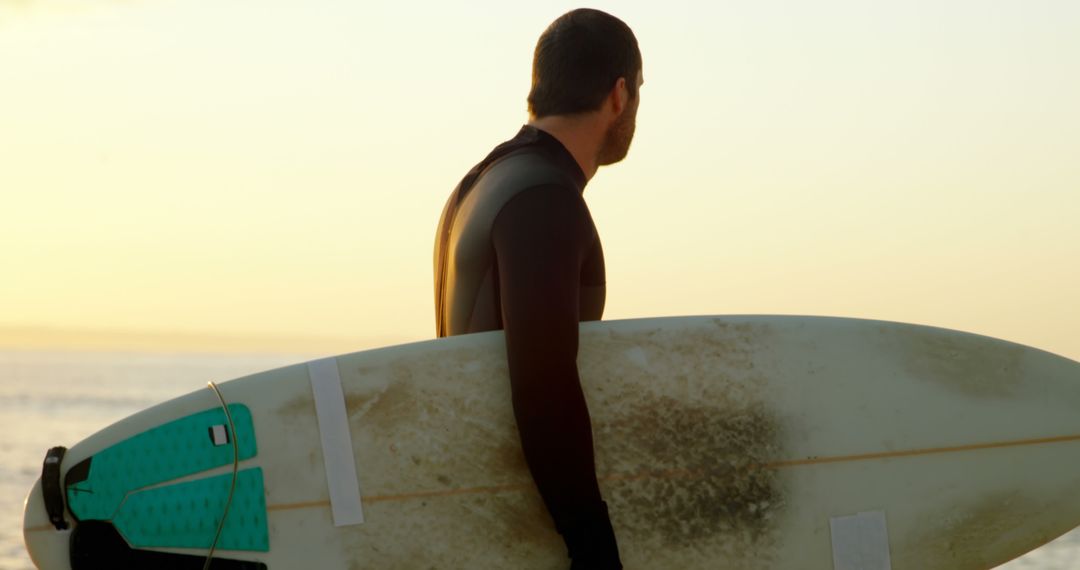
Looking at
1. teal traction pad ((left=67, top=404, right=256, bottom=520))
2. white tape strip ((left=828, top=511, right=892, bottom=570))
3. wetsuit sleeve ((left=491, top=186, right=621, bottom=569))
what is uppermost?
wetsuit sleeve ((left=491, top=186, right=621, bottom=569))

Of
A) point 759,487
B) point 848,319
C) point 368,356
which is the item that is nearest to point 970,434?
point 848,319

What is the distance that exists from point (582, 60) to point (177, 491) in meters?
1.39

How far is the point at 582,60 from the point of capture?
2.83 meters

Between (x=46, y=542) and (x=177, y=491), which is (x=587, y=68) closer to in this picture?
(x=177, y=491)

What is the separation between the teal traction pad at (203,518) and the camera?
3014 mm

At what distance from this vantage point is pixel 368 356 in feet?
10.4

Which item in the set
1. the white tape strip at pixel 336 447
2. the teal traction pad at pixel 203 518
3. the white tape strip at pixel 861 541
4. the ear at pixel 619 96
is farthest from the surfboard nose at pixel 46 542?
the white tape strip at pixel 861 541

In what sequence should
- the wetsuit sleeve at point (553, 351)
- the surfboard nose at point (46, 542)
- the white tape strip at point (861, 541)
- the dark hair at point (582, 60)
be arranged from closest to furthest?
the wetsuit sleeve at point (553, 351), the dark hair at point (582, 60), the surfboard nose at point (46, 542), the white tape strip at point (861, 541)

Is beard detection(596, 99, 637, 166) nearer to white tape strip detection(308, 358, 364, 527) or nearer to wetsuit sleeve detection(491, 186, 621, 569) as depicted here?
wetsuit sleeve detection(491, 186, 621, 569)

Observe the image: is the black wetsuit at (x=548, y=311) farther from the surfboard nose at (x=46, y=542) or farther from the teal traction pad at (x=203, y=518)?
the surfboard nose at (x=46, y=542)

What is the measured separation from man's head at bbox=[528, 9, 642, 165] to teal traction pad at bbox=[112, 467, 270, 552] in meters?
1.12

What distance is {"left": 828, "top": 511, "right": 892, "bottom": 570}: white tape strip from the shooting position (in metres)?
3.34

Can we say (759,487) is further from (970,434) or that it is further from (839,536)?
(970,434)

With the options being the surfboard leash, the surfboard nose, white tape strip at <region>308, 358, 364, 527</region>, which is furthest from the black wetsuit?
the surfboard nose
